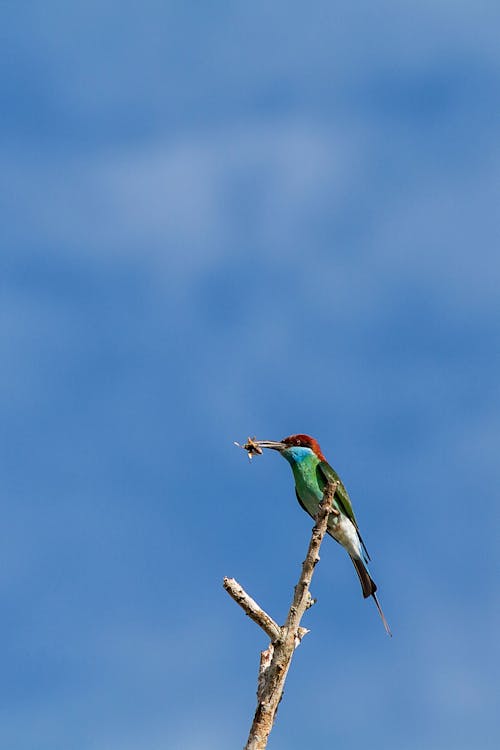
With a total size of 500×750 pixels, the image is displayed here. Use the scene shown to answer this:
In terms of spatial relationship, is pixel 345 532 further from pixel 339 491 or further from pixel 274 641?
pixel 274 641

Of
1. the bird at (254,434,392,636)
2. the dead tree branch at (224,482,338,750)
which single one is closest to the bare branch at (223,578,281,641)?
the dead tree branch at (224,482,338,750)

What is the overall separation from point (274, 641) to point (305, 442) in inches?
174

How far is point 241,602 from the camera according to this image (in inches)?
263

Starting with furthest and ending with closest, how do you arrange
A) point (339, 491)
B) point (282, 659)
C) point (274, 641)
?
point (339, 491), point (274, 641), point (282, 659)

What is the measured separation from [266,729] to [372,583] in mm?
3826

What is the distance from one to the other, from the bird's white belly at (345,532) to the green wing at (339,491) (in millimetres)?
65

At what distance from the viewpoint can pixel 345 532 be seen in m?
10.2

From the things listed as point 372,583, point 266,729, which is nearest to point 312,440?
point 372,583

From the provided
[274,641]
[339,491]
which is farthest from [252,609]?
[339,491]

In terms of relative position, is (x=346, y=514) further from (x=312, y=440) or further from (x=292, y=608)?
(x=292, y=608)

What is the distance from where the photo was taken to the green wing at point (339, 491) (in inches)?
398

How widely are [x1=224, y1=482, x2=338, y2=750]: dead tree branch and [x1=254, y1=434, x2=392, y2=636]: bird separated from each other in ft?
10.2

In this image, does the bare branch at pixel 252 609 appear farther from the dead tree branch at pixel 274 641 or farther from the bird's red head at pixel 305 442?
the bird's red head at pixel 305 442

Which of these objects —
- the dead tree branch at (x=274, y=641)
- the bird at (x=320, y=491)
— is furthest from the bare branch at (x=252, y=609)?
the bird at (x=320, y=491)
